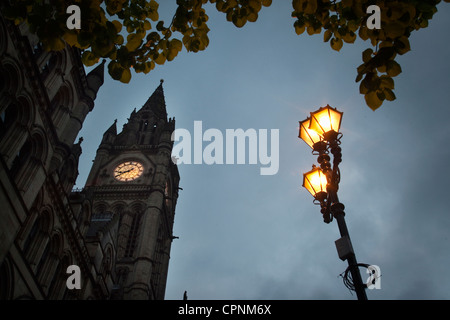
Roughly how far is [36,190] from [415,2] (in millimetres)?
14651

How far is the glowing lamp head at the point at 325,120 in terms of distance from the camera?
672cm

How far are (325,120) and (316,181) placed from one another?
3.68 feet

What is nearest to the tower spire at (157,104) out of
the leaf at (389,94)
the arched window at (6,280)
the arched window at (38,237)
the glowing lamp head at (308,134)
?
the arched window at (38,237)

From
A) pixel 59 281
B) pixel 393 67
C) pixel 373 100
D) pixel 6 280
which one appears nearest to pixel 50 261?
pixel 59 281

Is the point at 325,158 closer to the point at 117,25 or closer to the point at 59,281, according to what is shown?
the point at 117,25

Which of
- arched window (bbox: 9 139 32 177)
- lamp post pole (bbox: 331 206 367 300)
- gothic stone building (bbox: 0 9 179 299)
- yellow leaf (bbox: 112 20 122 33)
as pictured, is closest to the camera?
yellow leaf (bbox: 112 20 122 33)

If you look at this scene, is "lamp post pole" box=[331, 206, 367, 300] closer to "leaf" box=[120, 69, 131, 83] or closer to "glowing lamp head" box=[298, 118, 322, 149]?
"glowing lamp head" box=[298, 118, 322, 149]

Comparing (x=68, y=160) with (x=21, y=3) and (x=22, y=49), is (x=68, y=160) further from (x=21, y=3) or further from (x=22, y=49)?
(x=21, y=3)

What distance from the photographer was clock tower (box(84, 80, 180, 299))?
38.6 m

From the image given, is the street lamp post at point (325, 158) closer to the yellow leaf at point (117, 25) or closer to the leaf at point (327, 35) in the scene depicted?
the leaf at point (327, 35)

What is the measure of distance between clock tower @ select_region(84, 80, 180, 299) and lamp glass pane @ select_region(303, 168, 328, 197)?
2423cm

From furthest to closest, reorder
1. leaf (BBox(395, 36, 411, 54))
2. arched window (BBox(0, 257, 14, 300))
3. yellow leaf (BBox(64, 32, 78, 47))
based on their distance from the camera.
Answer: arched window (BBox(0, 257, 14, 300)), yellow leaf (BBox(64, 32, 78, 47)), leaf (BBox(395, 36, 411, 54))

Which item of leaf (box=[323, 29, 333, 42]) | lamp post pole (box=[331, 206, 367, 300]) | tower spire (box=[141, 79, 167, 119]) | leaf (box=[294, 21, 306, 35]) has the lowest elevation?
lamp post pole (box=[331, 206, 367, 300])

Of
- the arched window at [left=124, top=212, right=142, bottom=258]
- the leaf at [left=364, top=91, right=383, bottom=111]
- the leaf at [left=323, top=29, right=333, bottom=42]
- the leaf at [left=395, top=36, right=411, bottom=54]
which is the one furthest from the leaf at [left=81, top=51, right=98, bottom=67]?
the arched window at [left=124, top=212, right=142, bottom=258]
